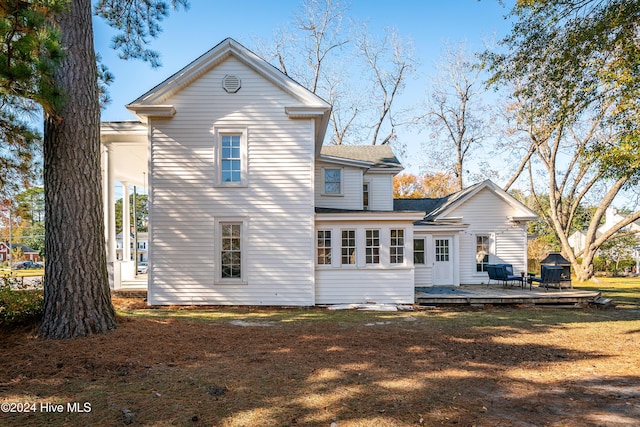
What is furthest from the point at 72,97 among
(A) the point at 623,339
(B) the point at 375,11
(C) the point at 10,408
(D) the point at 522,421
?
→ (B) the point at 375,11

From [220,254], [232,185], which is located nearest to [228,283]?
[220,254]

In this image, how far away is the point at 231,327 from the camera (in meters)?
8.71

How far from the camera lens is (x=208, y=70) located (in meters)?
12.7

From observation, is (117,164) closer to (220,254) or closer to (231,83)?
(231,83)

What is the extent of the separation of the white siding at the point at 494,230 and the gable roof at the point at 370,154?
3.72 m

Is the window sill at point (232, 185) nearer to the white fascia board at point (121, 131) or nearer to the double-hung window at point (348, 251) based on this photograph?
the white fascia board at point (121, 131)

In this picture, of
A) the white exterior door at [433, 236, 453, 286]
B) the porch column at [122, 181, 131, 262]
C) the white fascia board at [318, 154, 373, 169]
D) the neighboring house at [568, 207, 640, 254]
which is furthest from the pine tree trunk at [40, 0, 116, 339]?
the neighboring house at [568, 207, 640, 254]

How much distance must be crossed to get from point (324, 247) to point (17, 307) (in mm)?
8223

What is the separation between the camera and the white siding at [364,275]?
1297 centimetres

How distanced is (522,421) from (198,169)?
1106 cm

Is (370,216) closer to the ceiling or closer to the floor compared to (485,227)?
closer to the ceiling

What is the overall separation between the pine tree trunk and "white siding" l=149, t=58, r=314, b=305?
5.29 metres

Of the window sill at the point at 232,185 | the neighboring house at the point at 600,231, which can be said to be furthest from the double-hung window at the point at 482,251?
the neighboring house at the point at 600,231

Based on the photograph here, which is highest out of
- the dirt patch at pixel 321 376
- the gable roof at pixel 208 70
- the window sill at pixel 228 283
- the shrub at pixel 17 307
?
the gable roof at pixel 208 70
